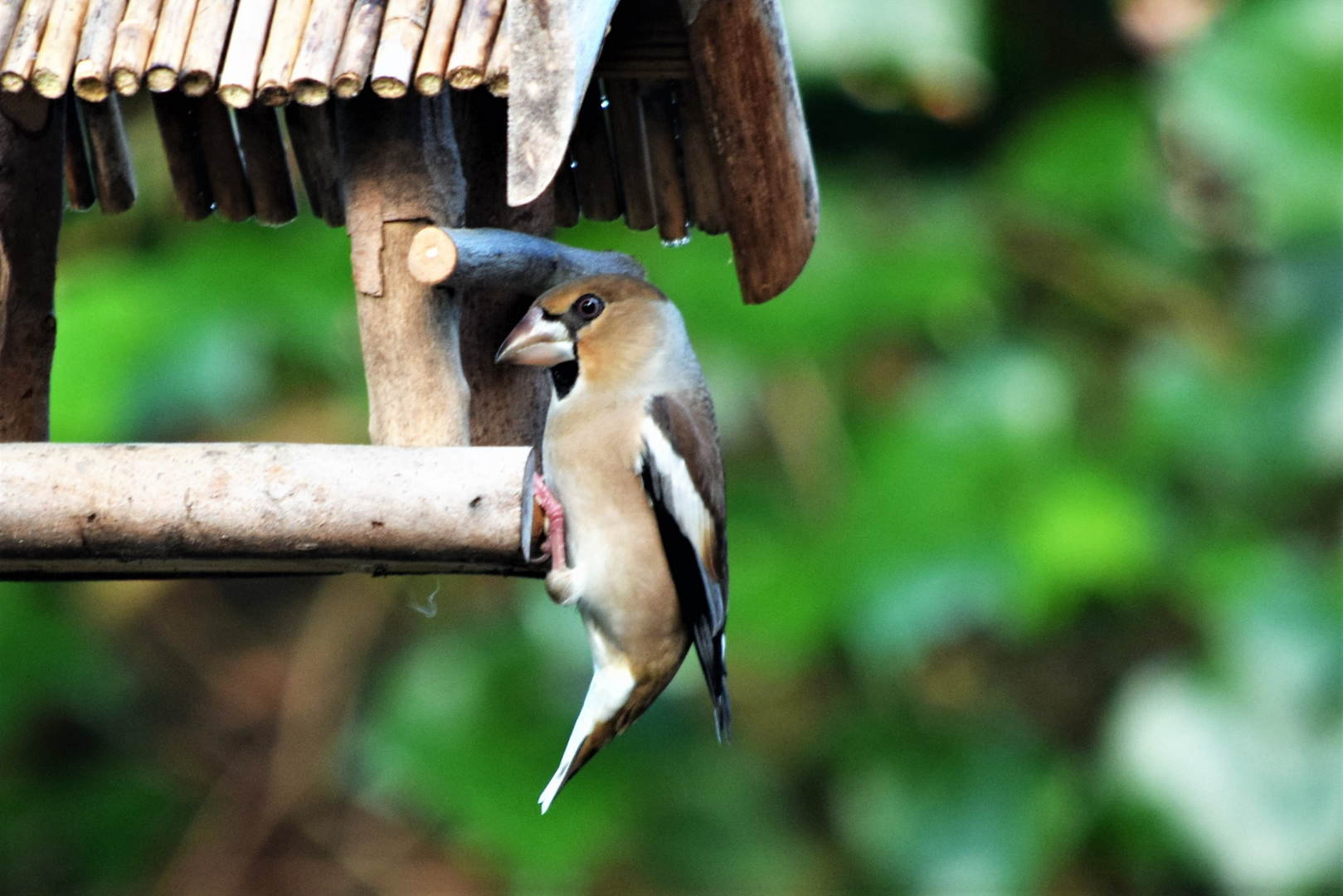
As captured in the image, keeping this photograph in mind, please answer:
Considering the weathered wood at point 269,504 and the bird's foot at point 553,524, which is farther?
the bird's foot at point 553,524

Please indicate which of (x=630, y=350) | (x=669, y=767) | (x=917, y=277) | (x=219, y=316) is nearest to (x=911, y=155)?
(x=917, y=277)

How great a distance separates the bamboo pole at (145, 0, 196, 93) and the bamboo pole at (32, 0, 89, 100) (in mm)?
101

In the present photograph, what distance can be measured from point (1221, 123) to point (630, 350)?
2.73 meters

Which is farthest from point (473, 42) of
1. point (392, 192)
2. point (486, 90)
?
point (486, 90)

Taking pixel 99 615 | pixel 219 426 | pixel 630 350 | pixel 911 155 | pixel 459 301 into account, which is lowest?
pixel 99 615

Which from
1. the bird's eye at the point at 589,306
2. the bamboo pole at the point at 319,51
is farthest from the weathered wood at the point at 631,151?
the bamboo pole at the point at 319,51

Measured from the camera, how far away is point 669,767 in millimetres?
5137

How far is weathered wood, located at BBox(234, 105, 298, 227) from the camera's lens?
253 cm

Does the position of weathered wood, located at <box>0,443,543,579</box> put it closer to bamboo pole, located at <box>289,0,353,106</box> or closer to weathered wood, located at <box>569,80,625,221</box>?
bamboo pole, located at <box>289,0,353,106</box>

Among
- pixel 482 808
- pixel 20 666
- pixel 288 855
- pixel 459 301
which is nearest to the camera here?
pixel 459 301

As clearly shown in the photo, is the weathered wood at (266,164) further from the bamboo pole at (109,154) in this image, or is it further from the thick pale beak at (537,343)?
the thick pale beak at (537,343)

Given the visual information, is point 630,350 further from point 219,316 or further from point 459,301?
point 219,316

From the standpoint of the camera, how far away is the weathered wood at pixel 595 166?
2.71 metres

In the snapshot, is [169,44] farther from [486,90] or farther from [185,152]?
[185,152]
